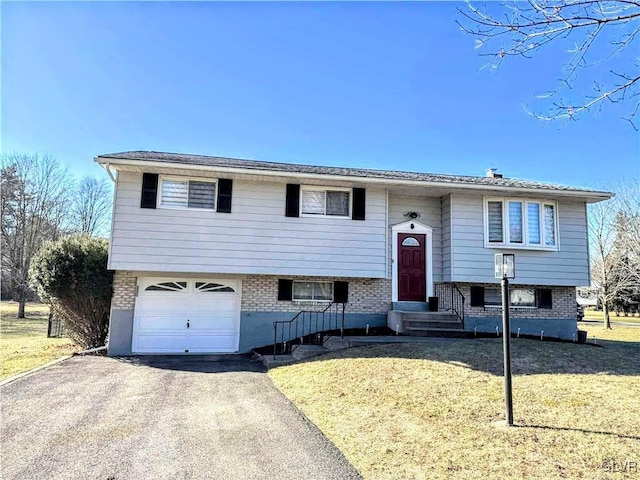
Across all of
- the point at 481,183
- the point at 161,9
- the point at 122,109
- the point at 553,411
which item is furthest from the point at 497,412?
the point at 122,109

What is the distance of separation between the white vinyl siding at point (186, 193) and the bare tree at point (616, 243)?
2239 cm

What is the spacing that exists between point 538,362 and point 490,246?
16.3ft

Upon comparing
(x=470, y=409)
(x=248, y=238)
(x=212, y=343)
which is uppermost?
(x=248, y=238)

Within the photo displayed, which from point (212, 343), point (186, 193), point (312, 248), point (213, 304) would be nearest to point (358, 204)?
point (312, 248)

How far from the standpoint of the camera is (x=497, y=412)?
5.38 m

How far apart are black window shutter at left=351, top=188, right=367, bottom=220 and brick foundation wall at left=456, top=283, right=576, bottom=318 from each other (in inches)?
149

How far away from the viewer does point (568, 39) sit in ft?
13.1

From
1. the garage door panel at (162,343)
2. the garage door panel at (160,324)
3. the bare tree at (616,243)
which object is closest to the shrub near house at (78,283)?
the garage door panel at (160,324)

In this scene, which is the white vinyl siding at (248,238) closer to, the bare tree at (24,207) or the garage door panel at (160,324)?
the garage door panel at (160,324)

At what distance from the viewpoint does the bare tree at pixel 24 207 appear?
1053 inches

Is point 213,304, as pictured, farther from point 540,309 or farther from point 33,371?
point 540,309

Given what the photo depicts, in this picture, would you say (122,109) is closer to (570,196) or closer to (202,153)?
(202,153)

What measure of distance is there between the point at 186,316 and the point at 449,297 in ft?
26.0

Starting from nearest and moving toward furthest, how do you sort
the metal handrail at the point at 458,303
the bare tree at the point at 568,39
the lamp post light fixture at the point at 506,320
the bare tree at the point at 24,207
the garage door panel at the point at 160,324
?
the bare tree at the point at 568,39
the lamp post light fixture at the point at 506,320
the garage door panel at the point at 160,324
the metal handrail at the point at 458,303
the bare tree at the point at 24,207
